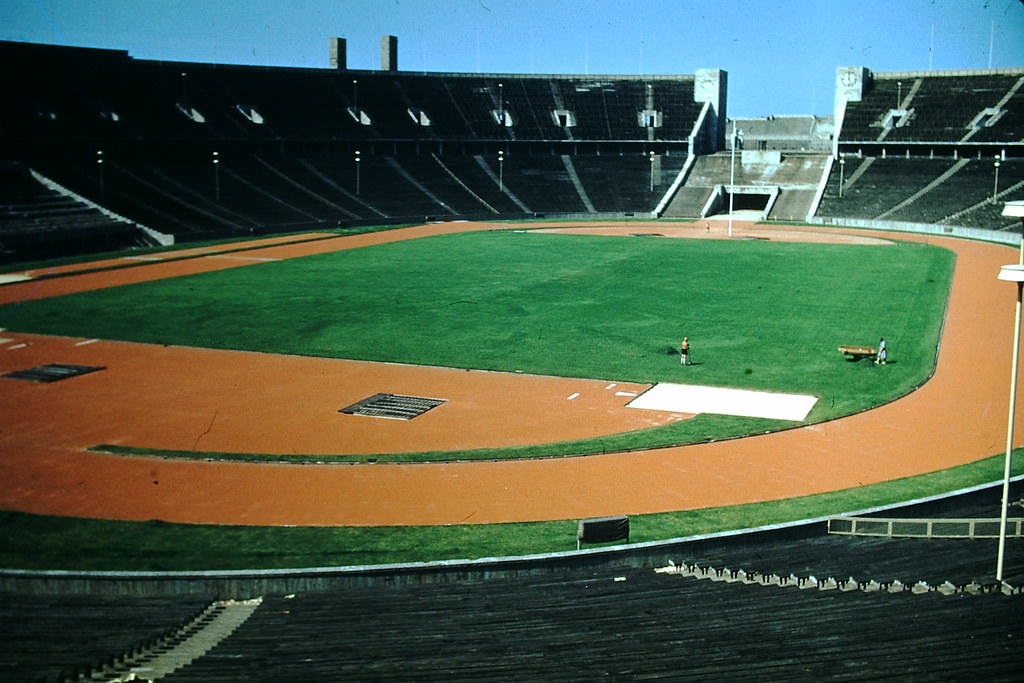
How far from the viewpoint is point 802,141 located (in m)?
132

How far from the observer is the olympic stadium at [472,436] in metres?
14.4

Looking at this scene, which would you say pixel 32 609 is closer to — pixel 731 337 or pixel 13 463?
pixel 13 463

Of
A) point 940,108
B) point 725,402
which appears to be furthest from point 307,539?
point 940,108

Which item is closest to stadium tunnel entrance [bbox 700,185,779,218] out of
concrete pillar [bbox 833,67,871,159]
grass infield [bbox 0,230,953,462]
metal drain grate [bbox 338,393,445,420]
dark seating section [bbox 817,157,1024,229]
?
dark seating section [bbox 817,157,1024,229]

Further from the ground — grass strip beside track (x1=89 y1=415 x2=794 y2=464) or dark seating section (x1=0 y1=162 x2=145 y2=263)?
dark seating section (x1=0 y1=162 x2=145 y2=263)

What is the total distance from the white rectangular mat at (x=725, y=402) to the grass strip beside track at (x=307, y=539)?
24.9 ft

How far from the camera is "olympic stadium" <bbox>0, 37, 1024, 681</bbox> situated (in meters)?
14.4

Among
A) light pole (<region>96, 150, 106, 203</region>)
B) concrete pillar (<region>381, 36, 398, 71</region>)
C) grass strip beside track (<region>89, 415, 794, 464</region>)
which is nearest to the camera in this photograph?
grass strip beside track (<region>89, 415, 794, 464</region>)

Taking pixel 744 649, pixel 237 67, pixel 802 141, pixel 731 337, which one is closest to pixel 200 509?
pixel 744 649

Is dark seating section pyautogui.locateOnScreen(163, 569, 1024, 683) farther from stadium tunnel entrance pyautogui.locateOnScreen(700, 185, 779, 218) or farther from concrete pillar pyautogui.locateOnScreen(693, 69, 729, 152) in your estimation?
concrete pillar pyautogui.locateOnScreen(693, 69, 729, 152)

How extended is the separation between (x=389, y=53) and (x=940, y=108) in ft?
210

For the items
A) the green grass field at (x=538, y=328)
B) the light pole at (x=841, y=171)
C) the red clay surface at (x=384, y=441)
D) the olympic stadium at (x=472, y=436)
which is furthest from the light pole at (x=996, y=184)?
the red clay surface at (x=384, y=441)

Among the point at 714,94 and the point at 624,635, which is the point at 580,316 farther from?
the point at 714,94

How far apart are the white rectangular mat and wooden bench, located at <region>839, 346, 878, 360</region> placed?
20.1 feet
